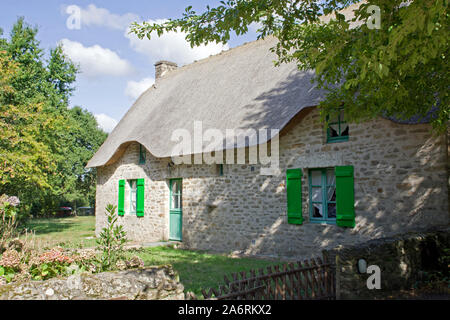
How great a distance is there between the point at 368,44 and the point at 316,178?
4993mm

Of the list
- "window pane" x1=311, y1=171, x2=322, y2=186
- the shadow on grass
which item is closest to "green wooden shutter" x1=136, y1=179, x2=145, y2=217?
the shadow on grass

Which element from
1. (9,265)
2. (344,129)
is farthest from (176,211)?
(9,265)

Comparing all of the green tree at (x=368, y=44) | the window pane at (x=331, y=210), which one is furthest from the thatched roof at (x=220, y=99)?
the green tree at (x=368, y=44)

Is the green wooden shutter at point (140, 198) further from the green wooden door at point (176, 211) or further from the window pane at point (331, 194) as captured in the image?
the window pane at point (331, 194)

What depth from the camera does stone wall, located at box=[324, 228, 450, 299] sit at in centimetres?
494

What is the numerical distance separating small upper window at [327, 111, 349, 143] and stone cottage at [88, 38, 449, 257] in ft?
0.07

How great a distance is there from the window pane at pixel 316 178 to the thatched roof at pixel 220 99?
1.31 meters

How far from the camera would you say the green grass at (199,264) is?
669 centimetres

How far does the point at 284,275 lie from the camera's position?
459cm

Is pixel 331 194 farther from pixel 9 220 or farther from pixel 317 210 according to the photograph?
pixel 9 220

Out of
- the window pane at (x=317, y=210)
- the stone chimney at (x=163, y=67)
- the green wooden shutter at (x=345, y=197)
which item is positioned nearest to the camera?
the green wooden shutter at (x=345, y=197)

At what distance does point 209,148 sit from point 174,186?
2883 mm

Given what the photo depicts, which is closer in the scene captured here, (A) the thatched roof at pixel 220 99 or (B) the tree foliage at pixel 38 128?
(A) the thatched roof at pixel 220 99
